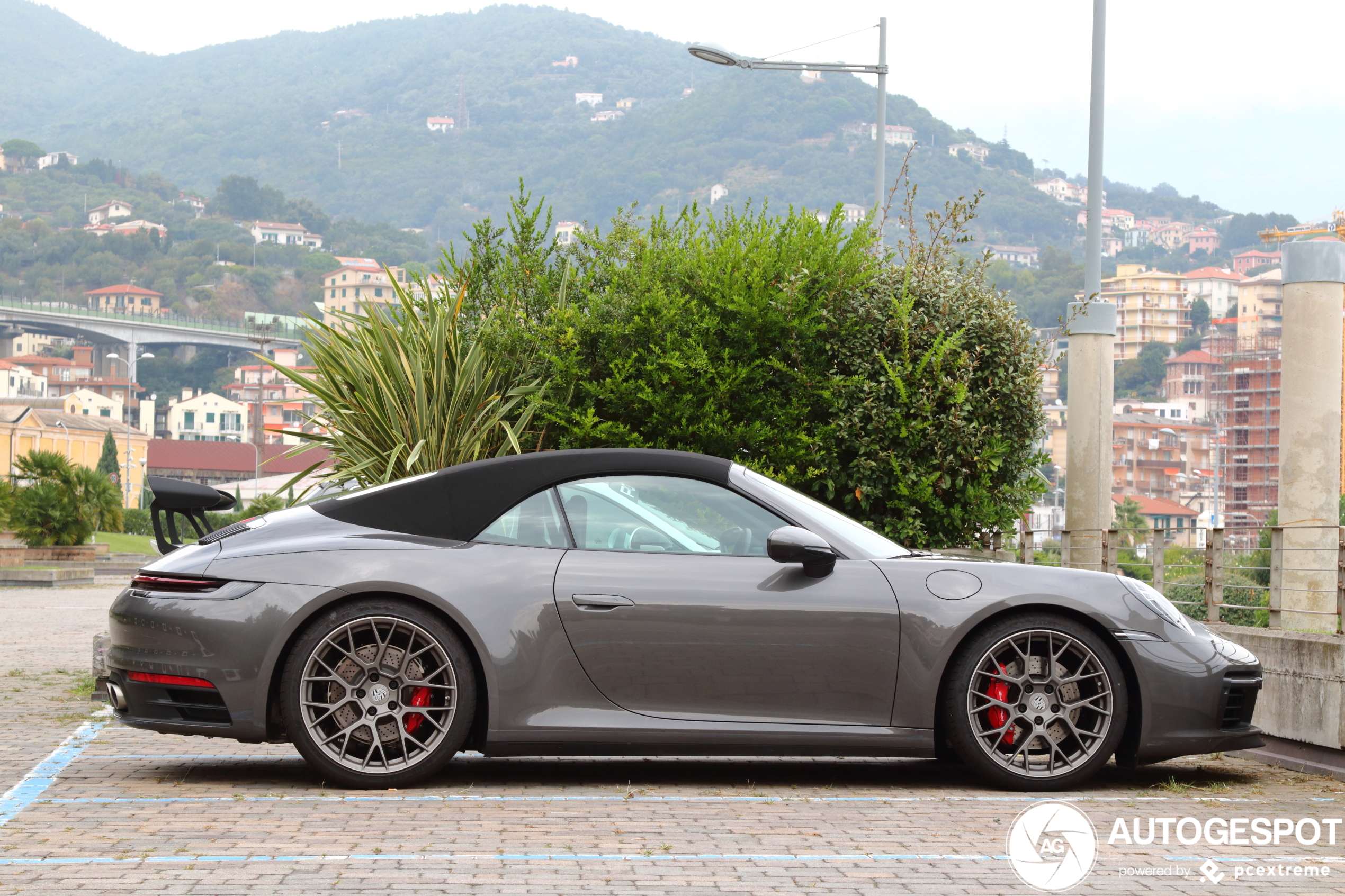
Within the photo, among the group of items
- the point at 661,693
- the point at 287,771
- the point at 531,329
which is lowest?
the point at 287,771

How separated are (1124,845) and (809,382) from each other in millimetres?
4597

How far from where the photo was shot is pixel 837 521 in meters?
5.49

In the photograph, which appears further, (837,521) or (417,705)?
(837,521)

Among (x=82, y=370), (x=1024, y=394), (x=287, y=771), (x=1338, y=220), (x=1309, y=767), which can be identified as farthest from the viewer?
(x=82, y=370)

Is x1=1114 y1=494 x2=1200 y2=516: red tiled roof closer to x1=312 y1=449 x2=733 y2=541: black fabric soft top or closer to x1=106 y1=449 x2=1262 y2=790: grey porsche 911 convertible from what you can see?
x1=106 y1=449 x2=1262 y2=790: grey porsche 911 convertible

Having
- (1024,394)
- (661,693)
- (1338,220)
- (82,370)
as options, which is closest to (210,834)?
(661,693)

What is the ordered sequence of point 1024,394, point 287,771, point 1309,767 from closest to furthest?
point 287,771
point 1309,767
point 1024,394

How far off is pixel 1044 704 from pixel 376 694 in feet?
8.62

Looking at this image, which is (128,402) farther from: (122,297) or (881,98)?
(881,98)

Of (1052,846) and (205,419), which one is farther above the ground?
(205,419)

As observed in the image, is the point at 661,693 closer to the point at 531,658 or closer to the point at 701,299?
the point at 531,658

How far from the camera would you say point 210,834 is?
4.35 m

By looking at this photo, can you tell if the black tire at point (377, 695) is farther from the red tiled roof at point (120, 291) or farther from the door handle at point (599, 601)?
the red tiled roof at point (120, 291)

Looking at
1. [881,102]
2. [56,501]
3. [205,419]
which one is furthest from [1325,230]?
[205,419]
